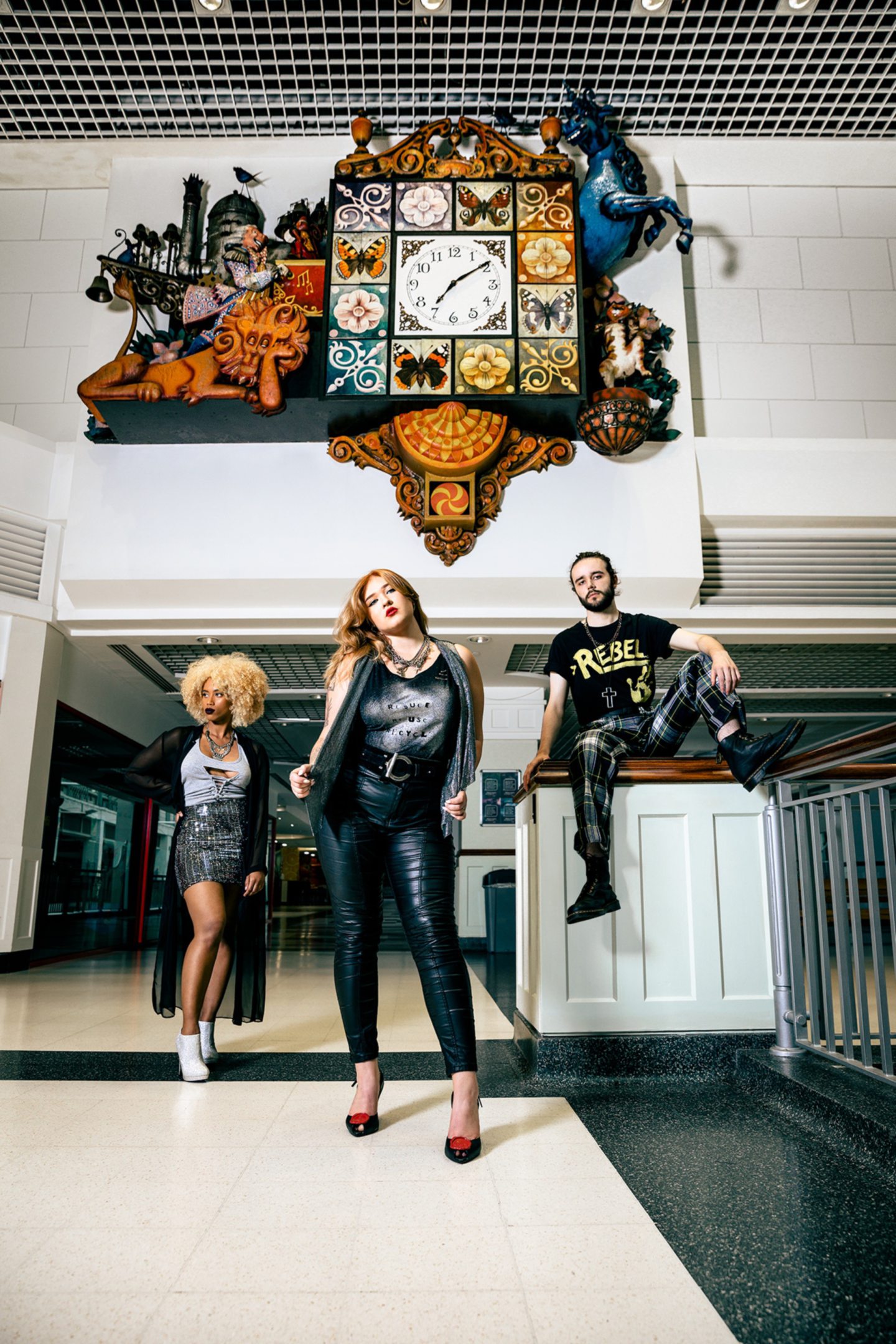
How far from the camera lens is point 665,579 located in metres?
5.38

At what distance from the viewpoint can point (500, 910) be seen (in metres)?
7.27

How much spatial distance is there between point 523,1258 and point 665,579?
457 cm

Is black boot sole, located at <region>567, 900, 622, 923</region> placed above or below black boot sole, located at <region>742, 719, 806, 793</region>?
below

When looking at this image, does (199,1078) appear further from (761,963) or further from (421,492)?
(421,492)

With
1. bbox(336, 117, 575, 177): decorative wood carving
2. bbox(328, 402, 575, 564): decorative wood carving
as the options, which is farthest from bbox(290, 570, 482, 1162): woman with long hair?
bbox(336, 117, 575, 177): decorative wood carving

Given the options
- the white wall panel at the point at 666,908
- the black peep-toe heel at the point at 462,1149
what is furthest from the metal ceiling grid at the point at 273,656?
the black peep-toe heel at the point at 462,1149

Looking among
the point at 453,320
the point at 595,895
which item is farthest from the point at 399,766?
the point at 453,320

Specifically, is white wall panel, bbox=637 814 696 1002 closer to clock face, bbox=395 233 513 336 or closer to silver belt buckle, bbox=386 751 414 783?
silver belt buckle, bbox=386 751 414 783

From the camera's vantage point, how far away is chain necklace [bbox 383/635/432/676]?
2096 millimetres

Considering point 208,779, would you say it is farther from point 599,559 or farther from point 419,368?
point 419,368

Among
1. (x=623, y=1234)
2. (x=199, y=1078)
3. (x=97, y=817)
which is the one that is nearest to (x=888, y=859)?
(x=623, y=1234)

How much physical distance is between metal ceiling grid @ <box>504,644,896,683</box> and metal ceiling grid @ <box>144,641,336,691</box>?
5.65ft

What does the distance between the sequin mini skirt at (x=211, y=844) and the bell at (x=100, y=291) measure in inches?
178

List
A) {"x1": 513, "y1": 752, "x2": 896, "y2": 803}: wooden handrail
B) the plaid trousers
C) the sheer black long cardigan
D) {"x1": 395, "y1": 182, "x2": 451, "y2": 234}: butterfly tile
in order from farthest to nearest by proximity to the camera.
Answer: {"x1": 395, "y1": 182, "x2": 451, "y2": 234}: butterfly tile → the sheer black long cardigan → {"x1": 513, "y1": 752, "x2": 896, "y2": 803}: wooden handrail → the plaid trousers
